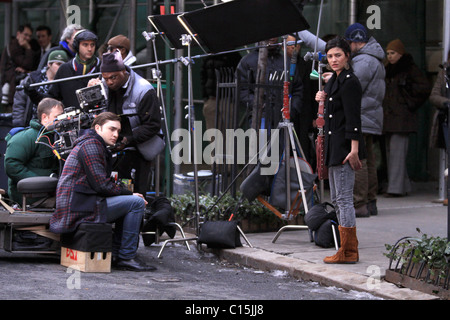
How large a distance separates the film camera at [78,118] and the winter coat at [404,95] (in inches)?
200

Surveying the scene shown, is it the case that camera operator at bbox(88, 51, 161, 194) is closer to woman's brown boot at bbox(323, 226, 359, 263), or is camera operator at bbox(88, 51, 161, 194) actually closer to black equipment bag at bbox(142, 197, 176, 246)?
black equipment bag at bbox(142, 197, 176, 246)

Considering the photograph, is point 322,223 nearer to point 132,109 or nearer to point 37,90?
point 132,109

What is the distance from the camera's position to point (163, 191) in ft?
37.7

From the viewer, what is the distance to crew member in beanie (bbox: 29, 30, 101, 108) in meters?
9.84

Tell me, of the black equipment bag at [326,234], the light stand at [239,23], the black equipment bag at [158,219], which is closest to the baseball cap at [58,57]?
the light stand at [239,23]

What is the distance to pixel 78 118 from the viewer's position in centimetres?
834

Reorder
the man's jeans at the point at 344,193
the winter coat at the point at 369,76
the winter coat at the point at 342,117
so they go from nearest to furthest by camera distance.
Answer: the winter coat at the point at 342,117 < the man's jeans at the point at 344,193 < the winter coat at the point at 369,76

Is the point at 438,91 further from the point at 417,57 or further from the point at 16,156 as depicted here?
the point at 16,156

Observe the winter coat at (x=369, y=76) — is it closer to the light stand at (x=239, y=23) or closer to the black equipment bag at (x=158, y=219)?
the light stand at (x=239, y=23)

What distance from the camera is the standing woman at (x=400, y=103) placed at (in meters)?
12.4

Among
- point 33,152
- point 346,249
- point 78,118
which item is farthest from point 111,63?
point 346,249

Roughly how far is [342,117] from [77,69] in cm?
340
